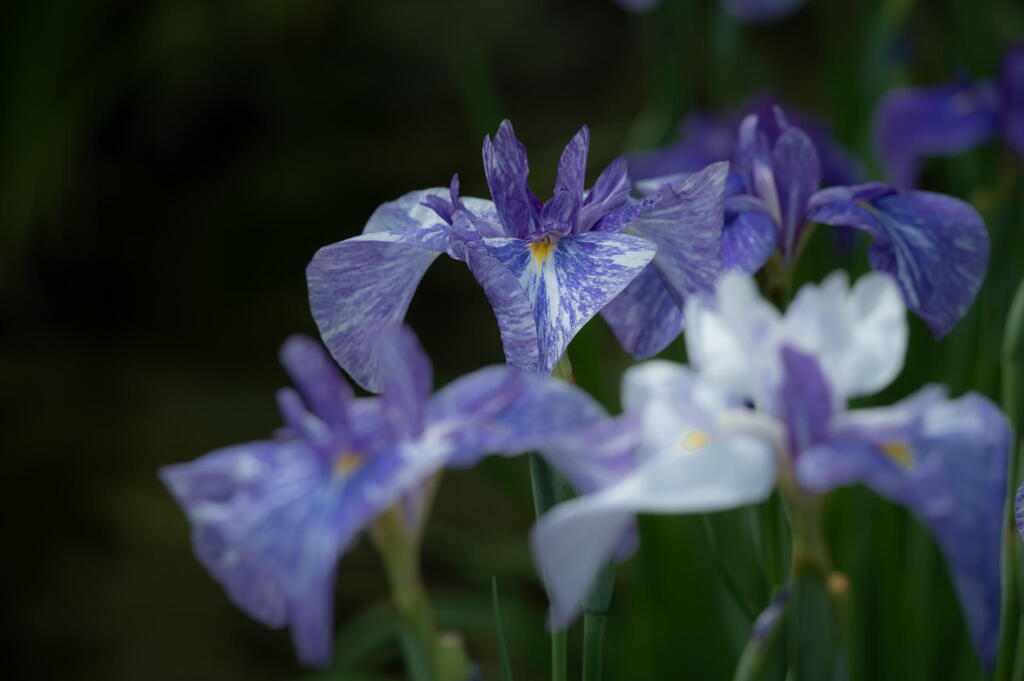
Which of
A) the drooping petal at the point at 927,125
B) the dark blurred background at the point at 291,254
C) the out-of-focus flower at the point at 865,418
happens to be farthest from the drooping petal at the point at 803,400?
the drooping petal at the point at 927,125

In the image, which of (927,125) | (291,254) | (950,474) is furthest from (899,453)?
(291,254)

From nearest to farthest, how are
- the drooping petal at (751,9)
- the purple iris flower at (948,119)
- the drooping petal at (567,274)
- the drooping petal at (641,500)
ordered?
the drooping petal at (641,500)
the drooping petal at (567,274)
the purple iris flower at (948,119)
the drooping petal at (751,9)

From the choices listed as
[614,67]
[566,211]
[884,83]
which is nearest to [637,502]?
[566,211]

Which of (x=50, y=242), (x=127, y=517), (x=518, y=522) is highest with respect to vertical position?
(x=50, y=242)

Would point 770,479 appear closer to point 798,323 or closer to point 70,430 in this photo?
point 798,323

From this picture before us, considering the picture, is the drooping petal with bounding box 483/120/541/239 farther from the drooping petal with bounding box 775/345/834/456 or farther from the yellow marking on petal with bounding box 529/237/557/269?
the drooping petal with bounding box 775/345/834/456

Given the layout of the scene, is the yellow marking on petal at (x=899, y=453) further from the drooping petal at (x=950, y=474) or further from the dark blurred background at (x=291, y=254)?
the dark blurred background at (x=291, y=254)

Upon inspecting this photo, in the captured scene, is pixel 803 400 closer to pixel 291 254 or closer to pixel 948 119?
pixel 948 119

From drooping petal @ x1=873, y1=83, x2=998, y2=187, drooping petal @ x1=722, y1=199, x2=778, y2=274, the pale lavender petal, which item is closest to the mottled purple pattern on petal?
drooping petal @ x1=722, y1=199, x2=778, y2=274
